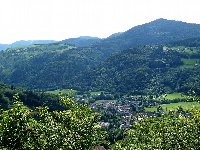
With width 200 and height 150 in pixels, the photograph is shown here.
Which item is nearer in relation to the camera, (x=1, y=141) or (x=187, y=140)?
(x=1, y=141)

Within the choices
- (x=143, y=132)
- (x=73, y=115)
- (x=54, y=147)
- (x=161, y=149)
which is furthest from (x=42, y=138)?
(x=143, y=132)

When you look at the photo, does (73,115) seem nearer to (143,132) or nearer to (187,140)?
(187,140)

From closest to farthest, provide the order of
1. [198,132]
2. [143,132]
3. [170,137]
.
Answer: [198,132] → [170,137] → [143,132]

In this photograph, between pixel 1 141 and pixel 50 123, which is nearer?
pixel 1 141

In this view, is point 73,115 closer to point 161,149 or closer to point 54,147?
point 54,147

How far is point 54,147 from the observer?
40344 mm

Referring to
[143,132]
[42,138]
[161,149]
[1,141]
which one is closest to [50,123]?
[42,138]

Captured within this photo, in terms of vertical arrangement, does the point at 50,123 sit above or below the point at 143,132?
above

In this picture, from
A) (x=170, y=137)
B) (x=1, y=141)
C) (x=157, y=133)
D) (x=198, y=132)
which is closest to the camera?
(x=1, y=141)

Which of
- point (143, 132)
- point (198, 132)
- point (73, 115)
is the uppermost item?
point (73, 115)

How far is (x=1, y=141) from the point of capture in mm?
37656

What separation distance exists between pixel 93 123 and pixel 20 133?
27.0ft

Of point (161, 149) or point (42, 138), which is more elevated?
point (42, 138)

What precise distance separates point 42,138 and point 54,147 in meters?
1.62
